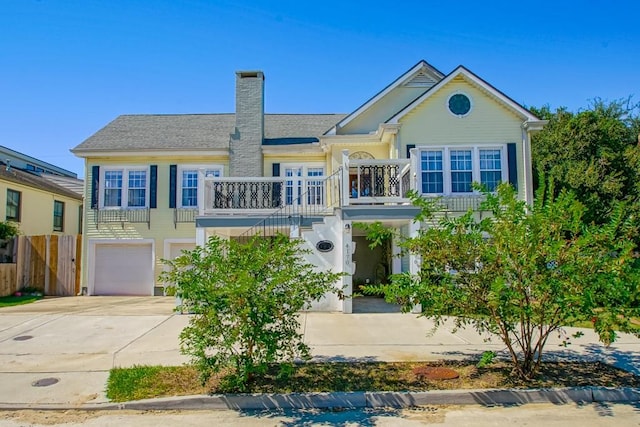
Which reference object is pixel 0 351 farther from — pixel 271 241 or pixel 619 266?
pixel 619 266

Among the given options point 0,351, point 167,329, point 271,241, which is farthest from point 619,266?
point 0,351

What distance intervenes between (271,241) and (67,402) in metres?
3.39

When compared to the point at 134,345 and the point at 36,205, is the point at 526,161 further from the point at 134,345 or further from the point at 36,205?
the point at 36,205

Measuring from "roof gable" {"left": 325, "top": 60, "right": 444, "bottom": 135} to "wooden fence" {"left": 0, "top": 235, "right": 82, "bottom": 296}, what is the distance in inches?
435

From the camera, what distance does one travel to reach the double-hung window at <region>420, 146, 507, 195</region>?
14141 millimetres

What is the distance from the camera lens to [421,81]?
16.1m

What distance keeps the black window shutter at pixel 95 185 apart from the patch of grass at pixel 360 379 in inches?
455

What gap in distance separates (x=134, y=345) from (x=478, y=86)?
1260 centimetres

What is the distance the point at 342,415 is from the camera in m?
5.12

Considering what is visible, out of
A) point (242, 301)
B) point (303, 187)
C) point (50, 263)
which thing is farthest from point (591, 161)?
point (50, 263)

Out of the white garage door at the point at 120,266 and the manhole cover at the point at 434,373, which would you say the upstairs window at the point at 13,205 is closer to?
the white garage door at the point at 120,266

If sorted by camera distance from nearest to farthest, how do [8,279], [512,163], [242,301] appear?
1. [242,301]
2. [512,163]
3. [8,279]

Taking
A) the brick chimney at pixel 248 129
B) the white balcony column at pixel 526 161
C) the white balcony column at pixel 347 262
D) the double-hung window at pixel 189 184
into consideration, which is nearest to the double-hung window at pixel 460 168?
the white balcony column at pixel 526 161

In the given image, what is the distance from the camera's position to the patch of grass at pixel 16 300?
45.1 ft
